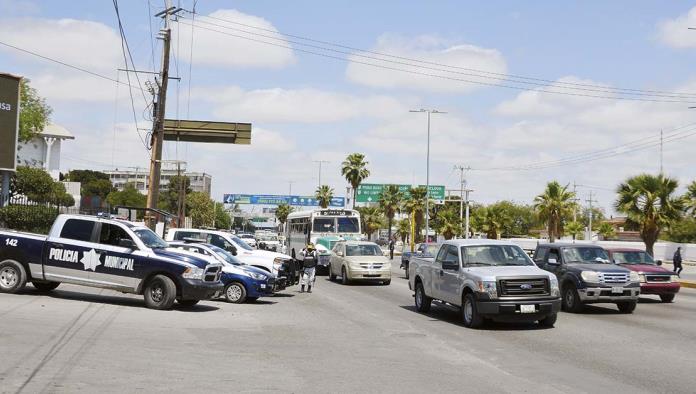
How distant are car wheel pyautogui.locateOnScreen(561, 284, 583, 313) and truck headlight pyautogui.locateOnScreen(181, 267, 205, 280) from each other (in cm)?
902

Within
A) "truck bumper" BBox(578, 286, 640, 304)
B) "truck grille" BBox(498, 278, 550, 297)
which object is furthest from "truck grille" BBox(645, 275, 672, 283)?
"truck grille" BBox(498, 278, 550, 297)

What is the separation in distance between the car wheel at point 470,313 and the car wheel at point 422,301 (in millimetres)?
2502

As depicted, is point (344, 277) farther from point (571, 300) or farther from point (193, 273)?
point (193, 273)

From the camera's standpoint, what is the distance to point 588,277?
55.9 feet

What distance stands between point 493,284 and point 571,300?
491 centimetres

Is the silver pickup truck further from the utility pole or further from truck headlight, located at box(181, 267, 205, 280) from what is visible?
the utility pole

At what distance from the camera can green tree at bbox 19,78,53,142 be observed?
170 feet

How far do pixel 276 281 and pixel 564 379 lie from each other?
11.3 m

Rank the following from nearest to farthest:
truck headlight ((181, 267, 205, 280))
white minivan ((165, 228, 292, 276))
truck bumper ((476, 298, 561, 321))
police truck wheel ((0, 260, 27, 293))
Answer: truck bumper ((476, 298, 561, 321))
truck headlight ((181, 267, 205, 280))
police truck wheel ((0, 260, 27, 293))
white minivan ((165, 228, 292, 276))

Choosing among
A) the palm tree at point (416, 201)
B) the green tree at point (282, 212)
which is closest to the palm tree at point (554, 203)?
the palm tree at point (416, 201)

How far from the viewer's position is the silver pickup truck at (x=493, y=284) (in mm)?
13664

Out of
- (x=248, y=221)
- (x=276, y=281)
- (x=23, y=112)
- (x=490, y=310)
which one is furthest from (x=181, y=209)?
(x=248, y=221)

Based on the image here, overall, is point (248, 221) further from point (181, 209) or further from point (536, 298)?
point (536, 298)

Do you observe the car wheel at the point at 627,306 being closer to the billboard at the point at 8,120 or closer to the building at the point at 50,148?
the billboard at the point at 8,120
